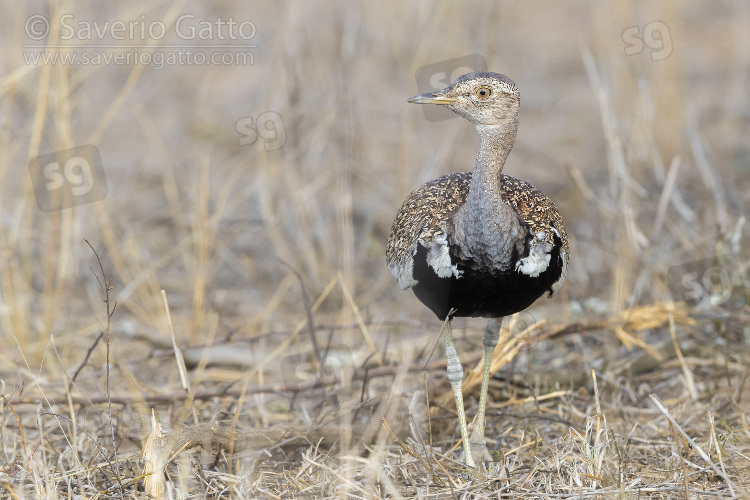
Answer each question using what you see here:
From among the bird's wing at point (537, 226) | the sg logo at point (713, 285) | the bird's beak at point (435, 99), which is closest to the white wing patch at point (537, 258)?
the bird's wing at point (537, 226)

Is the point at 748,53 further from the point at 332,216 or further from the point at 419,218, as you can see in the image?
the point at 419,218

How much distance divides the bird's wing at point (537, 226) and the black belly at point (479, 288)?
31mm

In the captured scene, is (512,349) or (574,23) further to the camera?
(574,23)

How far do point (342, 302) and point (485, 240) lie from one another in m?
2.21

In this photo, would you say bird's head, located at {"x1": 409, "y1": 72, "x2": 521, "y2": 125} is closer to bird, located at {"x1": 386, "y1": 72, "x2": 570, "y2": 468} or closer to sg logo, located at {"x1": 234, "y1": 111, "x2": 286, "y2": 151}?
bird, located at {"x1": 386, "y1": 72, "x2": 570, "y2": 468}

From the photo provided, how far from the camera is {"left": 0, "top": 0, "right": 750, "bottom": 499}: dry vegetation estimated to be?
2.89 m

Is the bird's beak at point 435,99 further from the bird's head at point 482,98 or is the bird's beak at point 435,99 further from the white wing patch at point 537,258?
the white wing patch at point 537,258

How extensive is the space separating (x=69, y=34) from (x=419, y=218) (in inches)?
101

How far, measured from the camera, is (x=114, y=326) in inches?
187

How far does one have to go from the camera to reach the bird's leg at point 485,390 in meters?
3.19

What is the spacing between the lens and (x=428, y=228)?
2949 millimetres

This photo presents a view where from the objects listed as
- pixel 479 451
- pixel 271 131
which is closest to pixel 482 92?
pixel 479 451

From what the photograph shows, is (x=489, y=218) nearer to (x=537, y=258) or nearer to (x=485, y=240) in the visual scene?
(x=485, y=240)

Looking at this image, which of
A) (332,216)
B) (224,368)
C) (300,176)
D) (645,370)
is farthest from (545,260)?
(332,216)
